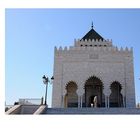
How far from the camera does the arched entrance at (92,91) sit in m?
17.9

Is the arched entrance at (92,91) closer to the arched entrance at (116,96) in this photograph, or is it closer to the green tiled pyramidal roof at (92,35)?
the arched entrance at (116,96)

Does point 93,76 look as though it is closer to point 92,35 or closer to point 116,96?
point 116,96

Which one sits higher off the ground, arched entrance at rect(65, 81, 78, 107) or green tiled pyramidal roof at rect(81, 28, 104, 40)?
green tiled pyramidal roof at rect(81, 28, 104, 40)

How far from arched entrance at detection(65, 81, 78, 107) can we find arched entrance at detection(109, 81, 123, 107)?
2.16 meters

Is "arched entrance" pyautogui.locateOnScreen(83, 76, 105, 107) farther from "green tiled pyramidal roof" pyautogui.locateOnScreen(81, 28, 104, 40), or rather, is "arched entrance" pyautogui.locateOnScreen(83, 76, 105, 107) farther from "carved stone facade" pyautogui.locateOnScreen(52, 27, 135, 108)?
"green tiled pyramidal roof" pyautogui.locateOnScreen(81, 28, 104, 40)

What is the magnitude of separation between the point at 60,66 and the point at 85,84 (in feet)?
6.24

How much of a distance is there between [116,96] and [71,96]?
2748mm

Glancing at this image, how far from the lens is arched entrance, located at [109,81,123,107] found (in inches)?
703

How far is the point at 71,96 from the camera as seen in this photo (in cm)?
1831

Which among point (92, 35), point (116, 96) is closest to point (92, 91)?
point (116, 96)

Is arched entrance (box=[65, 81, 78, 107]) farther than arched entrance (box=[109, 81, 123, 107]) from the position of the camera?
Yes

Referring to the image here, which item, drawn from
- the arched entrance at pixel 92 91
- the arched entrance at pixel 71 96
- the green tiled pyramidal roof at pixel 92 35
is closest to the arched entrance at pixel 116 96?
the arched entrance at pixel 92 91

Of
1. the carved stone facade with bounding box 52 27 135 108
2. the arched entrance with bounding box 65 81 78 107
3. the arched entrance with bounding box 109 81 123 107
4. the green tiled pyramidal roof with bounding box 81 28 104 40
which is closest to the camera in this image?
the carved stone facade with bounding box 52 27 135 108

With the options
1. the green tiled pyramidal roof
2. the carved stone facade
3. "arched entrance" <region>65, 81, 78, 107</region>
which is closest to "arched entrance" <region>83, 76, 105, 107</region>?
the carved stone facade
